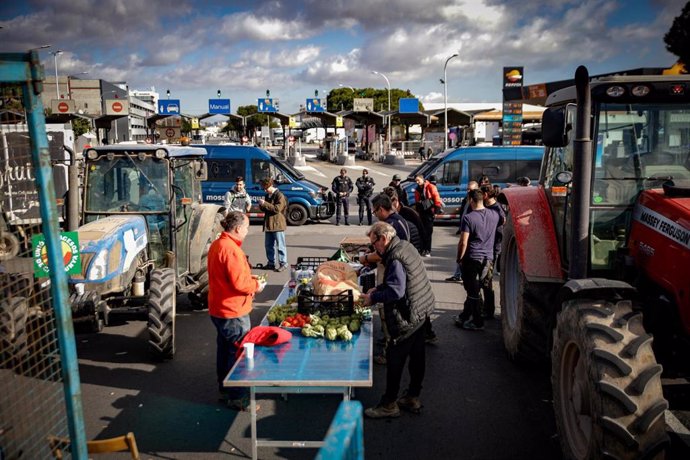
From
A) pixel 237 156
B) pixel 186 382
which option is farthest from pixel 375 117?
pixel 186 382

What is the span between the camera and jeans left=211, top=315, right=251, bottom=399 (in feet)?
17.4

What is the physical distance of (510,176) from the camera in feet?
58.1

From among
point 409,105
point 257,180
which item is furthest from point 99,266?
point 409,105

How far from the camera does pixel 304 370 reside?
4.43m

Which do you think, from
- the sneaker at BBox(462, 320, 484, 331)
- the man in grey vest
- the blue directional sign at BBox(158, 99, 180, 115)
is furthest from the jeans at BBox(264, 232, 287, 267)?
the blue directional sign at BBox(158, 99, 180, 115)

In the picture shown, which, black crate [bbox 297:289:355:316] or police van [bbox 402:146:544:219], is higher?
police van [bbox 402:146:544:219]

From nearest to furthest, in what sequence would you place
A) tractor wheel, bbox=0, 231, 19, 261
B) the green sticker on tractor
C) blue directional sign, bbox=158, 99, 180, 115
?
tractor wheel, bbox=0, 231, 19, 261, the green sticker on tractor, blue directional sign, bbox=158, 99, 180, 115

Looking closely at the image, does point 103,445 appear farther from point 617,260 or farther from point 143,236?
point 143,236

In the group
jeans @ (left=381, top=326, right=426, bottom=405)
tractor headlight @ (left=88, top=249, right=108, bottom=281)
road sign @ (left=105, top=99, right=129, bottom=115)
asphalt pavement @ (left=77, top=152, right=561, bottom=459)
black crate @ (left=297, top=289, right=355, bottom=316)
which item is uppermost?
road sign @ (left=105, top=99, right=129, bottom=115)

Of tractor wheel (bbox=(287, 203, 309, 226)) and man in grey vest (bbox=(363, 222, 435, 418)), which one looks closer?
man in grey vest (bbox=(363, 222, 435, 418))

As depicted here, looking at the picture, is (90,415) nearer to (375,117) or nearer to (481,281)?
(481,281)

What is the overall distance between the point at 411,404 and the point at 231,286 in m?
1.99

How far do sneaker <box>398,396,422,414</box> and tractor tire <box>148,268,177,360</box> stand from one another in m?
2.78

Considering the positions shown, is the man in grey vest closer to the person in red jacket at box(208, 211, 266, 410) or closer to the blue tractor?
the person in red jacket at box(208, 211, 266, 410)
